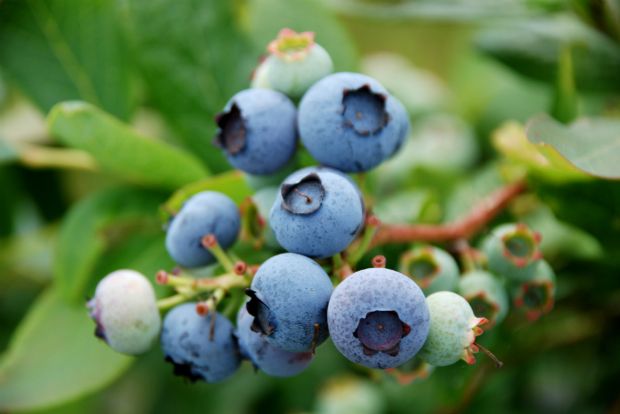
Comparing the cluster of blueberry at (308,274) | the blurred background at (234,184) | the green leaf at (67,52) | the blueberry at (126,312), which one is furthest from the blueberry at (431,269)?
the green leaf at (67,52)

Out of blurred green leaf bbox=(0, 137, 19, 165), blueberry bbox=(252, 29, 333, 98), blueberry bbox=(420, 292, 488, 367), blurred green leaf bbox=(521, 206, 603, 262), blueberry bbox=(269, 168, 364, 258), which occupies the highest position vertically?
blueberry bbox=(252, 29, 333, 98)

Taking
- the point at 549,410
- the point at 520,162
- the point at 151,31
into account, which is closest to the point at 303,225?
the point at 520,162

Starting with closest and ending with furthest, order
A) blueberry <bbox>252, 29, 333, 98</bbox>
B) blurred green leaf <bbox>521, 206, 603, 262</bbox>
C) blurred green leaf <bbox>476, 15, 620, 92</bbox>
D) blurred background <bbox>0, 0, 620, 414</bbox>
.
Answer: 1. blueberry <bbox>252, 29, 333, 98</bbox>
2. blurred background <bbox>0, 0, 620, 414</bbox>
3. blurred green leaf <bbox>521, 206, 603, 262</bbox>
4. blurred green leaf <bbox>476, 15, 620, 92</bbox>

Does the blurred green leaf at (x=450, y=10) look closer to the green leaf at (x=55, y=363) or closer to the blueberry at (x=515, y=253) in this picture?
the blueberry at (x=515, y=253)

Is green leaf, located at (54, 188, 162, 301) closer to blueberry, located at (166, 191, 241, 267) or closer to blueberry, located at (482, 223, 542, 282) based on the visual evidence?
blueberry, located at (166, 191, 241, 267)

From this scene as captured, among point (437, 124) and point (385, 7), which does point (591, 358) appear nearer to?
point (437, 124)

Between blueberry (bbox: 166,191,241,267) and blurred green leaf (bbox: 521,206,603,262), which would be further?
blurred green leaf (bbox: 521,206,603,262)

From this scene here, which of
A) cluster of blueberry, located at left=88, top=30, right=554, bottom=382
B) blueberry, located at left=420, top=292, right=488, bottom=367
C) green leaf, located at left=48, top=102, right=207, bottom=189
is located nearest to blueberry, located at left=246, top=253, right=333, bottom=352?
cluster of blueberry, located at left=88, top=30, right=554, bottom=382
